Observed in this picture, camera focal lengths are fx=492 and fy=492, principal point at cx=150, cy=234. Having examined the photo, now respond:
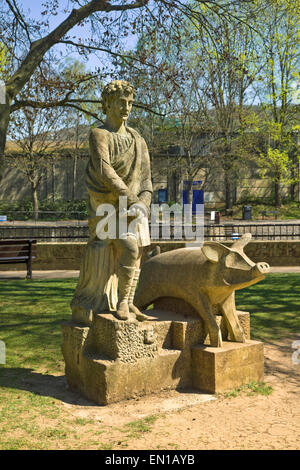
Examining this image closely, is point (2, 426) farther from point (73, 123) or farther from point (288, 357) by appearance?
point (73, 123)

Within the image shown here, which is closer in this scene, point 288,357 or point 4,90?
point 288,357

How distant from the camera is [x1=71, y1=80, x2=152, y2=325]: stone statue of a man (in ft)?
18.0

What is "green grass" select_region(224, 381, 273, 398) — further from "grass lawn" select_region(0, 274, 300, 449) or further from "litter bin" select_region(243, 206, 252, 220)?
"litter bin" select_region(243, 206, 252, 220)

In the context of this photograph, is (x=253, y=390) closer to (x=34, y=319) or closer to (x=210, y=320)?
(x=210, y=320)

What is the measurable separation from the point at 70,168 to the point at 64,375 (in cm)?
3873

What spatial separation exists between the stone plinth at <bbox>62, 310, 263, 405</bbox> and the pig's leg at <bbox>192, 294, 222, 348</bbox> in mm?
124

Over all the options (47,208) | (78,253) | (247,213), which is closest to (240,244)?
(78,253)

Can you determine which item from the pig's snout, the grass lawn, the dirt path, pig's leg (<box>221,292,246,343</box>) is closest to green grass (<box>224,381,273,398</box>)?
the dirt path

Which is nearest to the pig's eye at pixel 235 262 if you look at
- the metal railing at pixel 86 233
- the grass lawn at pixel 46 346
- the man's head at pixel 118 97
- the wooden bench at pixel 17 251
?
the grass lawn at pixel 46 346

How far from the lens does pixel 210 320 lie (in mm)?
5617

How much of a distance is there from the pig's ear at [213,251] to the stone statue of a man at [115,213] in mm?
690

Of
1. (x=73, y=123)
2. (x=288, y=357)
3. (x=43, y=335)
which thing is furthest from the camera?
(x=73, y=123)

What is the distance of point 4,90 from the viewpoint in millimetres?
10070

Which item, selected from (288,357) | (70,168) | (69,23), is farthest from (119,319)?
(70,168)
